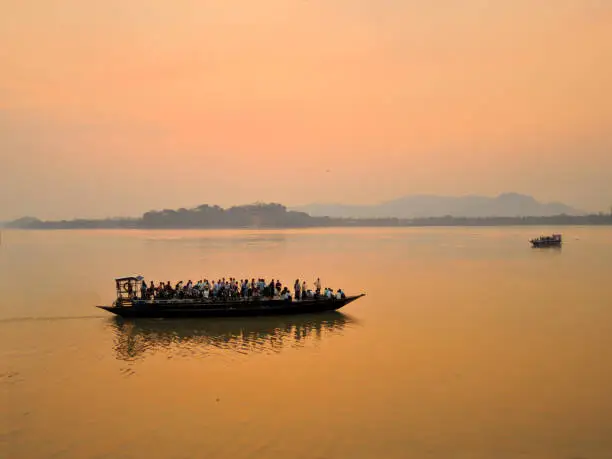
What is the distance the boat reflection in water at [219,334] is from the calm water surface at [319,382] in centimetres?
A: 16

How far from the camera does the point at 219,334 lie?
29656 mm

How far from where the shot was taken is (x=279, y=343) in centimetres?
2766

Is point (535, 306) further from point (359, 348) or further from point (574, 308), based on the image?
point (359, 348)

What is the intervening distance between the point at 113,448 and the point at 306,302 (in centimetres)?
1903

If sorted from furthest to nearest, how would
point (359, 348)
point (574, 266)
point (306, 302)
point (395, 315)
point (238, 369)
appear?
point (574, 266), point (395, 315), point (306, 302), point (359, 348), point (238, 369)

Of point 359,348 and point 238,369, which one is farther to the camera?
point 359,348

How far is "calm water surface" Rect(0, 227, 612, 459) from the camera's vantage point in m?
15.8

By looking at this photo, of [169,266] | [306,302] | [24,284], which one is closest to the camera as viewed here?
[306,302]

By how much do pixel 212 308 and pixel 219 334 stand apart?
347cm

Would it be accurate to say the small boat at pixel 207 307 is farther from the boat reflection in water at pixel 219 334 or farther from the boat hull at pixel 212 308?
the boat reflection in water at pixel 219 334

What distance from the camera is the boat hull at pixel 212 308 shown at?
32.8m

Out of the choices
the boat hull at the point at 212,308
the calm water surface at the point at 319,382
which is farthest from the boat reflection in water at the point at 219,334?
the boat hull at the point at 212,308

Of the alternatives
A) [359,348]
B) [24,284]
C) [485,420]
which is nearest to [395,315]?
[359,348]

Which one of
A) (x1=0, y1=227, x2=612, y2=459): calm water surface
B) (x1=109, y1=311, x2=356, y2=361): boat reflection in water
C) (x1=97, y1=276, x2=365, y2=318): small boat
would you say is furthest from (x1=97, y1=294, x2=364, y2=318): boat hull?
(x1=0, y1=227, x2=612, y2=459): calm water surface
